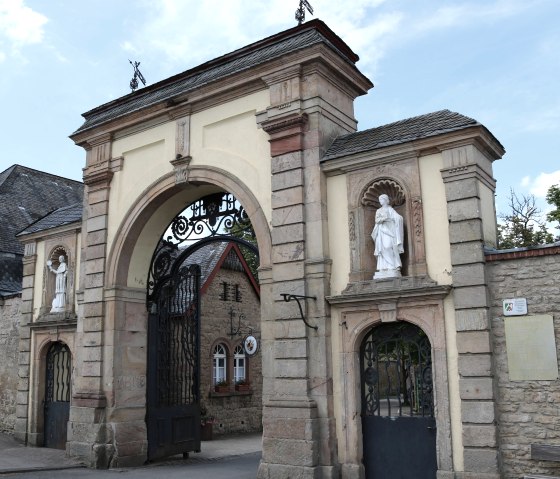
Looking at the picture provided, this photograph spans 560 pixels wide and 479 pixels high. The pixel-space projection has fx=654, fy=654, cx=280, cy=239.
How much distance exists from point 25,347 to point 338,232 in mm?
8311

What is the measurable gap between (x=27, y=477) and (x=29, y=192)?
1301 cm

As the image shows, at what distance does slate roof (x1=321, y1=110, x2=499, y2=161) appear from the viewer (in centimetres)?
844

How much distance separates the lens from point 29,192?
2120 cm

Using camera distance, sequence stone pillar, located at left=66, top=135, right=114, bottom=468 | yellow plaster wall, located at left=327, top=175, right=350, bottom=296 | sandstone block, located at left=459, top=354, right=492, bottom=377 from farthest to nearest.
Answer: stone pillar, located at left=66, top=135, right=114, bottom=468
yellow plaster wall, located at left=327, top=175, right=350, bottom=296
sandstone block, located at left=459, top=354, right=492, bottom=377

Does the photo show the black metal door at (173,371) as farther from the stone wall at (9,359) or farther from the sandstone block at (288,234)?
the stone wall at (9,359)

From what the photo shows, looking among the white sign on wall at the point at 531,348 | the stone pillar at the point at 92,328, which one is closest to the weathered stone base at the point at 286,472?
the white sign on wall at the point at 531,348

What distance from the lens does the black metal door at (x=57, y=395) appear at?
13.1 meters

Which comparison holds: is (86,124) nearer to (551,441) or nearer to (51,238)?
(51,238)

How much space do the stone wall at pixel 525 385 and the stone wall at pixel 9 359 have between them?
11.4m

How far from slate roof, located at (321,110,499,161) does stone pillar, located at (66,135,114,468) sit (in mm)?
4838

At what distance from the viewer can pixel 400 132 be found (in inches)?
355

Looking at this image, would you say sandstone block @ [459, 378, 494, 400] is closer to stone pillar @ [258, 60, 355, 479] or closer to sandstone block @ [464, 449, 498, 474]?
sandstone block @ [464, 449, 498, 474]

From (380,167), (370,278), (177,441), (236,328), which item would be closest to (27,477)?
(177,441)

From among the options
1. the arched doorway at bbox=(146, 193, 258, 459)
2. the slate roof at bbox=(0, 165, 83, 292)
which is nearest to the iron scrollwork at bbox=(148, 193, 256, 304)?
the arched doorway at bbox=(146, 193, 258, 459)
